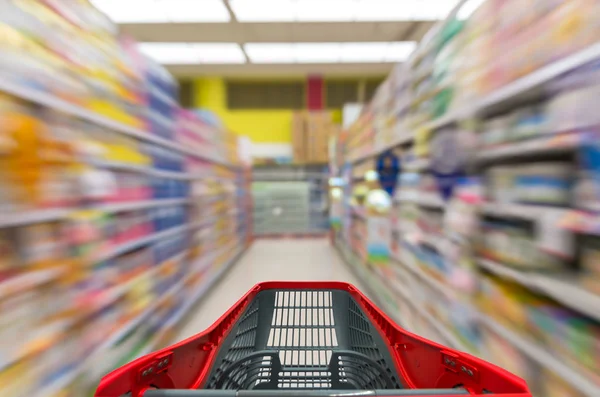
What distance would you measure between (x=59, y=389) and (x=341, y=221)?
4.73 meters

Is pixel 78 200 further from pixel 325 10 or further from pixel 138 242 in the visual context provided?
pixel 325 10

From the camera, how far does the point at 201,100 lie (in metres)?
9.17

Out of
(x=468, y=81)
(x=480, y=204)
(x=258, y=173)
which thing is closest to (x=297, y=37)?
(x=258, y=173)

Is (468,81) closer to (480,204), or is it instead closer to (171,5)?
(480,204)

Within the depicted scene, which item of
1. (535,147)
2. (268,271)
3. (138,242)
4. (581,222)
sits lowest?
(268,271)

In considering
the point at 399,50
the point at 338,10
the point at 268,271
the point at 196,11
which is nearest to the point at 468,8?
the point at 268,271

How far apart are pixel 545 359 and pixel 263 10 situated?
221 inches

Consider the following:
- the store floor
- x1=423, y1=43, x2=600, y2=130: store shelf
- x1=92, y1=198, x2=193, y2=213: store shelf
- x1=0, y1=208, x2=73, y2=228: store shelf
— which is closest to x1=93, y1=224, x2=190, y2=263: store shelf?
x1=92, y1=198, x2=193, y2=213: store shelf

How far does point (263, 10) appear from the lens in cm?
525

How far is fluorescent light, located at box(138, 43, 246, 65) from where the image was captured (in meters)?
6.60

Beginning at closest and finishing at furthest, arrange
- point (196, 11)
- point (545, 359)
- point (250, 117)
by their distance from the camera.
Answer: point (545, 359) → point (196, 11) → point (250, 117)

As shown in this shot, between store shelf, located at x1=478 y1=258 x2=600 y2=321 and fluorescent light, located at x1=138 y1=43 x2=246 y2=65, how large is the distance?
661 cm

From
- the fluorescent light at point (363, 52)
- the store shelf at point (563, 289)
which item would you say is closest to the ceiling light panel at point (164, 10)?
the fluorescent light at point (363, 52)

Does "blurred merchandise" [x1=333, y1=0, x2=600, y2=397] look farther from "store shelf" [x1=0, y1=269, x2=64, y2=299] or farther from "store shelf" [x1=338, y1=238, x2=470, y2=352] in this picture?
"store shelf" [x1=0, y1=269, x2=64, y2=299]
